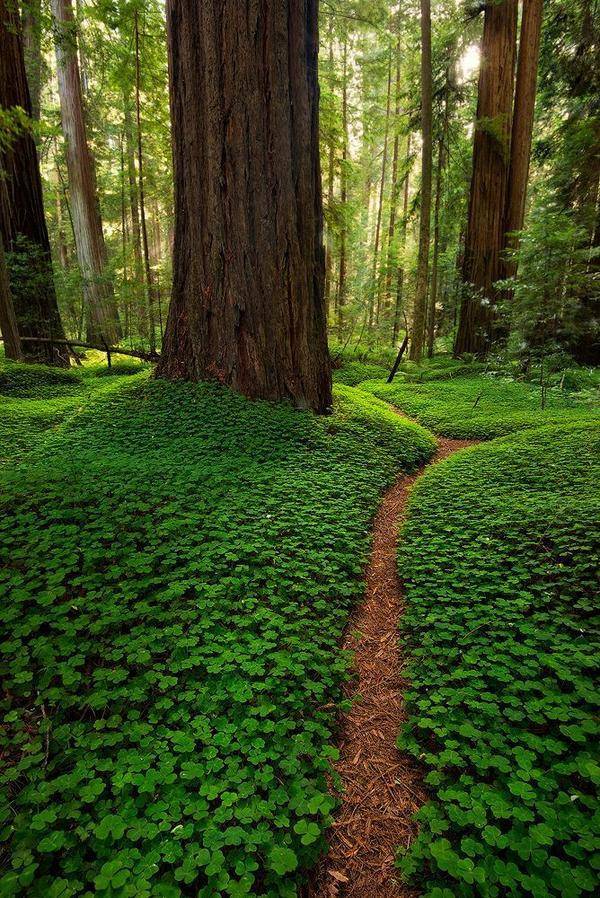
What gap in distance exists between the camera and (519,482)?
4590mm

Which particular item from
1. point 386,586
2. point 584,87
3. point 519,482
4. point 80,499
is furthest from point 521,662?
point 584,87

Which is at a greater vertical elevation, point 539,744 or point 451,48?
point 451,48

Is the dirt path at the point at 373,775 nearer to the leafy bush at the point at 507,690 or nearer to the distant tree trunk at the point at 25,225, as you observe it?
the leafy bush at the point at 507,690

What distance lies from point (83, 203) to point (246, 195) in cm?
953

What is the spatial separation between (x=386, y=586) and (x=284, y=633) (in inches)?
47.2

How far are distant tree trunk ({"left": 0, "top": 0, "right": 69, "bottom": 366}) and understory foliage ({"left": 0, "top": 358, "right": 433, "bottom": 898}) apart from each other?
220 inches

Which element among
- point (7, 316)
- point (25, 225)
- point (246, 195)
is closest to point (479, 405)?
point (246, 195)

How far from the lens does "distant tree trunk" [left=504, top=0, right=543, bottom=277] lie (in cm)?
999

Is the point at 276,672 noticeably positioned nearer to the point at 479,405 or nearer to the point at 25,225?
the point at 479,405

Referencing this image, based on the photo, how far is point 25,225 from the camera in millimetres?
8688

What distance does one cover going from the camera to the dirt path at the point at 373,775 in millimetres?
1743

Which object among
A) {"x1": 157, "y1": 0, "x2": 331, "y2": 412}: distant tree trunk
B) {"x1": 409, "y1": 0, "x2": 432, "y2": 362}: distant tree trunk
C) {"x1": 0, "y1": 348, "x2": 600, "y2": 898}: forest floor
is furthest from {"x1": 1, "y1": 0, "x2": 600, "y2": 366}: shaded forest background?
{"x1": 0, "y1": 348, "x2": 600, "y2": 898}: forest floor

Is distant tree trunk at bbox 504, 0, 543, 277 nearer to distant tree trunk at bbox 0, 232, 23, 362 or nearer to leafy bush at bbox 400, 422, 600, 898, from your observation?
leafy bush at bbox 400, 422, 600, 898

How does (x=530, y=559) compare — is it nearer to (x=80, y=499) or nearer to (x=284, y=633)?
(x=284, y=633)
